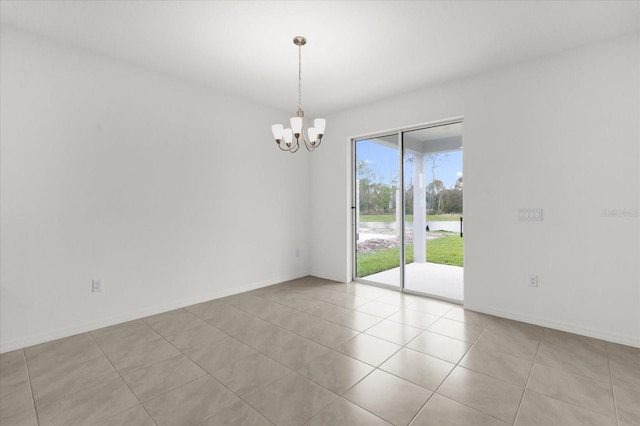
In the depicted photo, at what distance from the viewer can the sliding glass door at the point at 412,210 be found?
4.00 metres

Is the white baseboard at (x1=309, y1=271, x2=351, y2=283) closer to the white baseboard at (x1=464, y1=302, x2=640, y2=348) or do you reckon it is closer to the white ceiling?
the white baseboard at (x1=464, y1=302, x2=640, y2=348)

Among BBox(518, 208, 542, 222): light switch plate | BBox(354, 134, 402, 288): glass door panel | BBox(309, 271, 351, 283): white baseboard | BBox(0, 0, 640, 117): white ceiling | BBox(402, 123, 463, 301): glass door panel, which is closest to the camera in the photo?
BBox(0, 0, 640, 117): white ceiling

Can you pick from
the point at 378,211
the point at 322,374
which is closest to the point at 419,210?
the point at 378,211

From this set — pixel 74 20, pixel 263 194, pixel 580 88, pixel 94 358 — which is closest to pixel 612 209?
pixel 580 88

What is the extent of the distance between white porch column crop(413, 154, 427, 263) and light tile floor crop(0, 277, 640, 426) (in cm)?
118

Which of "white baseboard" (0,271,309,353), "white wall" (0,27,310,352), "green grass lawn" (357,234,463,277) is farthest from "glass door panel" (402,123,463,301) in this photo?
"white baseboard" (0,271,309,353)

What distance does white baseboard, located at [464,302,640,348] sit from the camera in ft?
8.93

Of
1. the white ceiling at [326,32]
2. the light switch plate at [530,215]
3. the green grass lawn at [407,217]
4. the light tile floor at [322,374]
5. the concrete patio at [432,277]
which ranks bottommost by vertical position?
the light tile floor at [322,374]

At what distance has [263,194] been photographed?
4.64 meters

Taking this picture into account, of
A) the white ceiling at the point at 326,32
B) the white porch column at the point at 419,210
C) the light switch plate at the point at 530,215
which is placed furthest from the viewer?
the white porch column at the point at 419,210

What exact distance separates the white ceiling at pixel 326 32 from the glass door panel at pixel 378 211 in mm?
1279

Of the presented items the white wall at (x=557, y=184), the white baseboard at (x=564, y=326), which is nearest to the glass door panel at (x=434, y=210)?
the white wall at (x=557, y=184)

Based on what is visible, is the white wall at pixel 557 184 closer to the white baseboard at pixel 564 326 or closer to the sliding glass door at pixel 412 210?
the white baseboard at pixel 564 326

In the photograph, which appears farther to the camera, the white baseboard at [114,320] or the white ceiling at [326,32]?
the white baseboard at [114,320]
